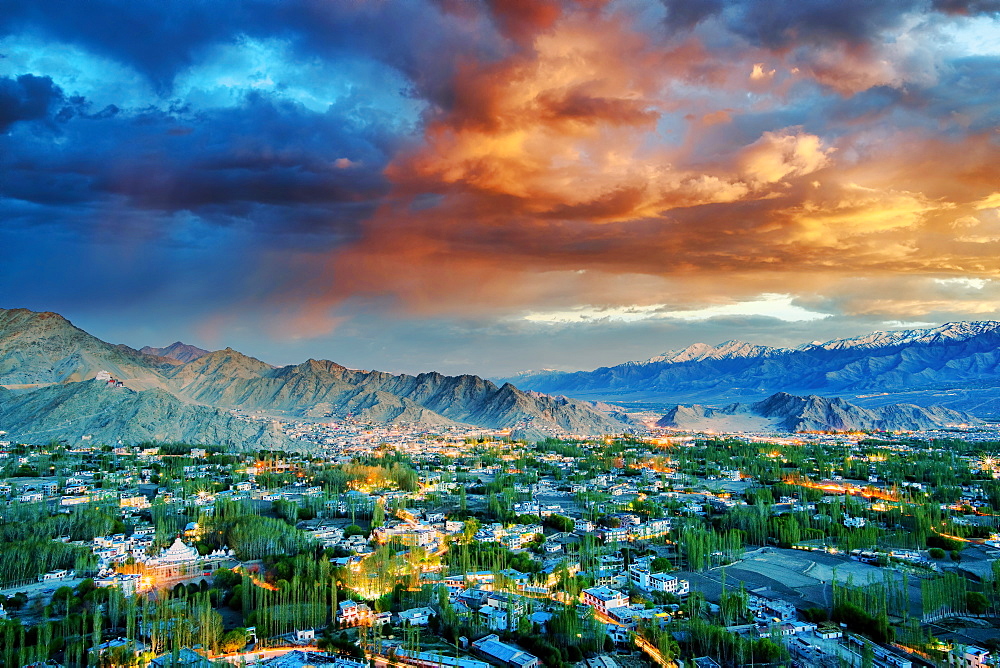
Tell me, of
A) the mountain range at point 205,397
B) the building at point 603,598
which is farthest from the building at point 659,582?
the mountain range at point 205,397

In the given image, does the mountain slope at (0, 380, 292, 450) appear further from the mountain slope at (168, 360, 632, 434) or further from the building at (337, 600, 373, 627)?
the building at (337, 600, 373, 627)

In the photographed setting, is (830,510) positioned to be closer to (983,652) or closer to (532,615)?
(983,652)

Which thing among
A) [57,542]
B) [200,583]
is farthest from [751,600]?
[57,542]

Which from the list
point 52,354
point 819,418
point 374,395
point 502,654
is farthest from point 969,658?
point 374,395

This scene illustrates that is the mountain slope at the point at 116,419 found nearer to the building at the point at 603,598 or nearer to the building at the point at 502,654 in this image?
the building at the point at 603,598

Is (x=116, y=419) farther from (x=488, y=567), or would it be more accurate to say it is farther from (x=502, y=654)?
(x=502, y=654)

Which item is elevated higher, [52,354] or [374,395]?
[52,354]

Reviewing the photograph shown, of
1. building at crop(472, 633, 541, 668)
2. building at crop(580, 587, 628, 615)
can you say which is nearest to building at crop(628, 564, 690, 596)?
building at crop(580, 587, 628, 615)
